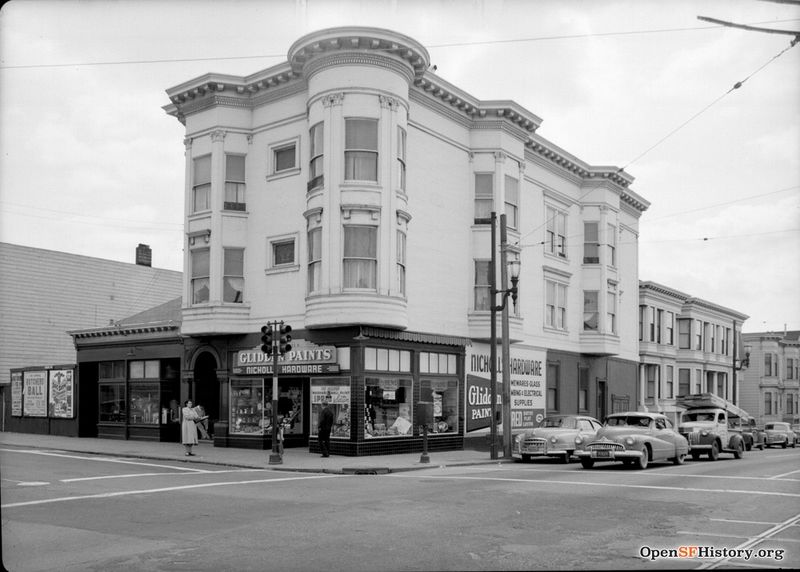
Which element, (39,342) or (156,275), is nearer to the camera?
(39,342)

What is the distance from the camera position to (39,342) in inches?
1732

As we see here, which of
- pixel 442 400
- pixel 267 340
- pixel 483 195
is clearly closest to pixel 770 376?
pixel 483 195

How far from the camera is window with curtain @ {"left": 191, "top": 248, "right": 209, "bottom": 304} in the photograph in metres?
29.1

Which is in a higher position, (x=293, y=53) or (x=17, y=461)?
(x=293, y=53)

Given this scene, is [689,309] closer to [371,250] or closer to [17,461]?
[371,250]

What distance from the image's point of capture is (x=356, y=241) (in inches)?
1016

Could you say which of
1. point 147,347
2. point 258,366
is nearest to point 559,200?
point 258,366

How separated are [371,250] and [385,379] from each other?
4.21 meters

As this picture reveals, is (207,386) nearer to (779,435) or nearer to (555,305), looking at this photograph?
(555,305)

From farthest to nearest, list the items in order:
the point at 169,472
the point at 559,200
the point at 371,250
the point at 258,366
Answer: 1. the point at 559,200
2. the point at 258,366
3. the point at 371,250
4. the point at 169,472

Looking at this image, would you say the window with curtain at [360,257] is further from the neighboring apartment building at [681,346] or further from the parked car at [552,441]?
the neighboring apartment building at [681,346]

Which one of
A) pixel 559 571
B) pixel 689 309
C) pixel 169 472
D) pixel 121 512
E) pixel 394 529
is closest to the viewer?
pixel 559 571

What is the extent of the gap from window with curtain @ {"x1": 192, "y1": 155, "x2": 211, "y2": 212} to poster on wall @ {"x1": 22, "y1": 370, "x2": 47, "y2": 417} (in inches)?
504

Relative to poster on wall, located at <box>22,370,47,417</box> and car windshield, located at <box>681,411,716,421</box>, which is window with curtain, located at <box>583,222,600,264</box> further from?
poster on wall, located at <box>22,370,47,417</box>
